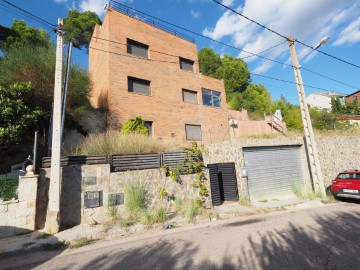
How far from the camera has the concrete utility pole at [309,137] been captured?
11121 mm

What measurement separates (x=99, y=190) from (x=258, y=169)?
7694mm

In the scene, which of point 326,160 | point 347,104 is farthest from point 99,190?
point 347,104

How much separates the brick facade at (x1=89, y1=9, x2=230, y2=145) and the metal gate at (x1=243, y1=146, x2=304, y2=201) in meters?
7.24

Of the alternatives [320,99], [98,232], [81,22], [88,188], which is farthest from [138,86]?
Result: [320,99]

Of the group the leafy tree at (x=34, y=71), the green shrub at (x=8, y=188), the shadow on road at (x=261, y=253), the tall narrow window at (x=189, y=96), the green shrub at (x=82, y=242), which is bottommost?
A: the shadow on road at (x=261, y=253)

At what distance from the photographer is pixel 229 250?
4.93m

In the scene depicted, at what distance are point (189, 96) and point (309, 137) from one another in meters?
10.6

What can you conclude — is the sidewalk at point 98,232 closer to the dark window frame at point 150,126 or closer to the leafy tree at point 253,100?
the dark window frame at point 150,126

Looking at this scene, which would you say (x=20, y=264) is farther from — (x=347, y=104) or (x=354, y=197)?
(x=347, y=104)

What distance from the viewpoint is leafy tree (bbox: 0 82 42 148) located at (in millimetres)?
8766

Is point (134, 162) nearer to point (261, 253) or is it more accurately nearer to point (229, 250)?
point (229, 250)

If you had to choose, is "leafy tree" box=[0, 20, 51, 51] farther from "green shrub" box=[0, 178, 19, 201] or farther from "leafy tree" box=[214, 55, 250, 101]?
"leafy tree" box=[214, 55, 250, 101]

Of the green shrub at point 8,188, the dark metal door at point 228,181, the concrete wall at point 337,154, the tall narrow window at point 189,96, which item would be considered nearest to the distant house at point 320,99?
the concrete wall at point 337,154

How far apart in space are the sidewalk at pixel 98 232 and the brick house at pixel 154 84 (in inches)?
339
